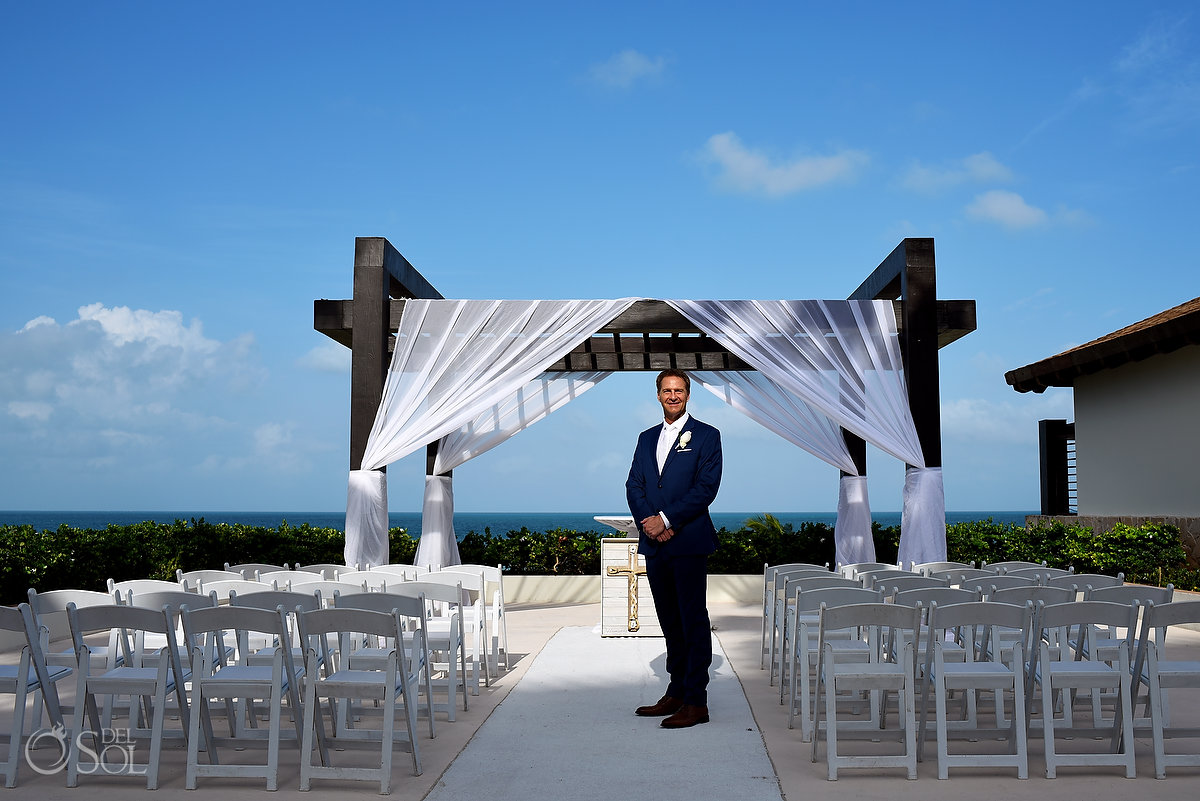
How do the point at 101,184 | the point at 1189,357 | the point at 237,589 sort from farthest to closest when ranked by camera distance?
the point at 101,184 < the point at 1189,357 < the point at 237,589

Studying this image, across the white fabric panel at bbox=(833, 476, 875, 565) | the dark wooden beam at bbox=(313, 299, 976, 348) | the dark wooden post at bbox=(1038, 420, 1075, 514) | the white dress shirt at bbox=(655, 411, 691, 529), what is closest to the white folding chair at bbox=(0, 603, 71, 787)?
the white dress shirt at bbox=(655, 411, 691, 529)

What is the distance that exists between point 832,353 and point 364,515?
4443 mm

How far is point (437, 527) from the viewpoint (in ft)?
31.8

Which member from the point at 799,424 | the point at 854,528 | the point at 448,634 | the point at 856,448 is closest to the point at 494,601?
the point at 448,634

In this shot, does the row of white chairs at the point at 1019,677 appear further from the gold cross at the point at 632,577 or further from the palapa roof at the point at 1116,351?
the palapa roof at the point at 1116,351

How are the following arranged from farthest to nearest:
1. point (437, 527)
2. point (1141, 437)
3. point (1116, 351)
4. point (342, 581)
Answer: point (1141, 437)
point (1116, 351)
point (437, 527)
point (342, 581)

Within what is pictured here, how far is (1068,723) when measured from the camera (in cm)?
451

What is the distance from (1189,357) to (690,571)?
32.5ft

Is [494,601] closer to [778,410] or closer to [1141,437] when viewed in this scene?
[778,410]

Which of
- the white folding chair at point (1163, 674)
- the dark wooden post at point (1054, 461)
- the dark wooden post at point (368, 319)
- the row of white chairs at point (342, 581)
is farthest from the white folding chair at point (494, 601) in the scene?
the dark wooden post at point (1054, 461)

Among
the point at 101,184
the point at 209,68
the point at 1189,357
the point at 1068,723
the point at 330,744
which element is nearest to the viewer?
the point at 330,744

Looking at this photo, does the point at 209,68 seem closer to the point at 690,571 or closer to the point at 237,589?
the point at 237,589

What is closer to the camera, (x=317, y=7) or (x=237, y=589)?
(x=237, y=589)

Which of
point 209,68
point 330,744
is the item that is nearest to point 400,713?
point 330,744
